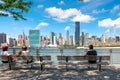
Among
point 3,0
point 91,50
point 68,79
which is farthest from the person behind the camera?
point 91,50

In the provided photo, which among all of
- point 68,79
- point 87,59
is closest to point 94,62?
point 87,59

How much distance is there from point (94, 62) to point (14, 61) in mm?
4063

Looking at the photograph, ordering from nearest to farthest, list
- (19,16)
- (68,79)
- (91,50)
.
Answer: (68,79) < (91,50) < (19,16)

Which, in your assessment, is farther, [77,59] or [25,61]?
[77,59]

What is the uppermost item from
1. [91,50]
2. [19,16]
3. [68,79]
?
[19,16]

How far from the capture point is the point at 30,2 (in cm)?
1454

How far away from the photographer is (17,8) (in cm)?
1329

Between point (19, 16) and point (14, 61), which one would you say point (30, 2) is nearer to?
point (19, 16)

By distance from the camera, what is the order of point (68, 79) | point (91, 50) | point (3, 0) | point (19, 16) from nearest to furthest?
1. point (68, 79)
2. point (3, 0)
3. point (91, 50)
4. point (19, 16)

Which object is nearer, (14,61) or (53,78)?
(53,78)

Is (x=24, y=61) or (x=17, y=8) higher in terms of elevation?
(x=17, y=8)

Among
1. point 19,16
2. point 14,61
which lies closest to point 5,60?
point 14,61

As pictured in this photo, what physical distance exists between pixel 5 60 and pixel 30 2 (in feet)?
12.5

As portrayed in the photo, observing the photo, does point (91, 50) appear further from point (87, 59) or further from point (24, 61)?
point (24, 61)
